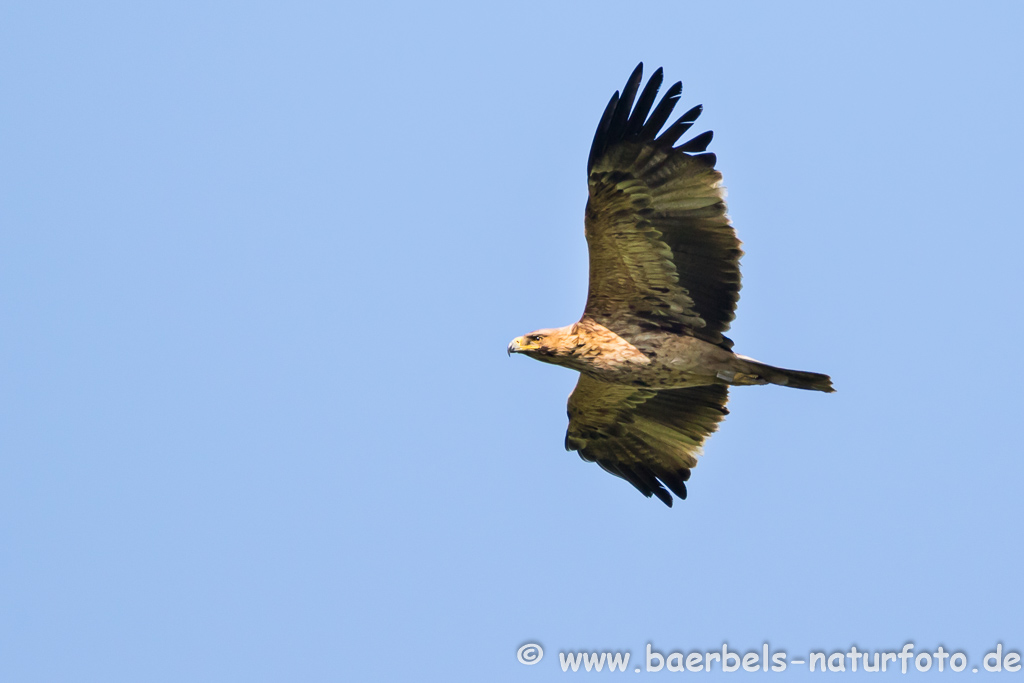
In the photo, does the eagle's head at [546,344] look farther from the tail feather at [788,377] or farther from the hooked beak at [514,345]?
the tail feather at [788,377]

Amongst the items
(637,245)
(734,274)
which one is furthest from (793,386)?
(637,245)

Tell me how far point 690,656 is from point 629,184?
4619 mm

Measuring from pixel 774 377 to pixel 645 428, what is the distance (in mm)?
2122

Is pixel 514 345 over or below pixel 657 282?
below

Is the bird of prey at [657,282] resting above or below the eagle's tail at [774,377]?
above

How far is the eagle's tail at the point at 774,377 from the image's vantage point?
11.3m

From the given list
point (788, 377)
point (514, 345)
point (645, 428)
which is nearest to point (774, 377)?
point (788, 377)

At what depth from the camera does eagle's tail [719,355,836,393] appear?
11297 millimetres

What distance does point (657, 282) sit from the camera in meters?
11.6

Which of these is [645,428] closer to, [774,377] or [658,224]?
[774,377]

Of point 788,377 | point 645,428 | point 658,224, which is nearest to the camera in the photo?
point 658,224

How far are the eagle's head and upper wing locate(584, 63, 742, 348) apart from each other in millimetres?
508

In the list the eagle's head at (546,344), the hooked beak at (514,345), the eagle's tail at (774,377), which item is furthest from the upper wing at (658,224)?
the hooked beak at (514,345)

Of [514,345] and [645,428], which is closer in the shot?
[514,345]
